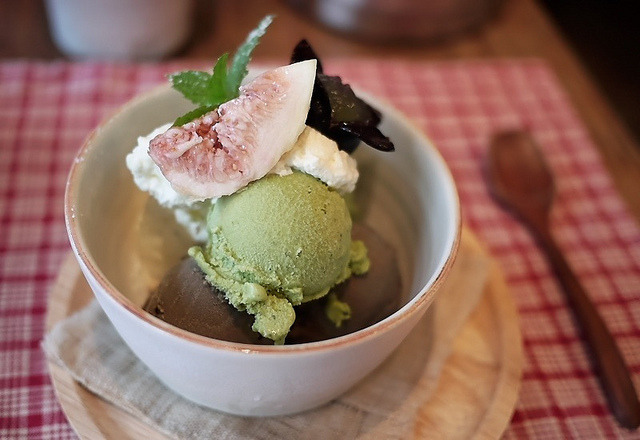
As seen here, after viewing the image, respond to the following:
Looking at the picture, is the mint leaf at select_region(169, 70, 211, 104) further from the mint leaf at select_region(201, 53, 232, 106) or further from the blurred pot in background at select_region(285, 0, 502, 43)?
the blurred pot in background at select_region(285, 0, 502, 43)

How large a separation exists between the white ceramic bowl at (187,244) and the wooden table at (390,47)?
73 centimetres

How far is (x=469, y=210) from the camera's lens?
3.85ft

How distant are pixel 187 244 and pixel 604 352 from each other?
66cm

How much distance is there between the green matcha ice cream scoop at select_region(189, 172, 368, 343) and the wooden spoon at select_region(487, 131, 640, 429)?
0.46 m

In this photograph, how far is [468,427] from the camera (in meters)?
0.79

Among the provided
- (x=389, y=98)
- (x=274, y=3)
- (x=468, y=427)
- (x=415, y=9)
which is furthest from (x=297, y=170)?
(x=274, y=3)

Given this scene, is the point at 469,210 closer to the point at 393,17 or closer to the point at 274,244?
the point at 274,244

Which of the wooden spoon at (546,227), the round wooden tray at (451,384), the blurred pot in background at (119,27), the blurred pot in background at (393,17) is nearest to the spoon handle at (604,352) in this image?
the wooden spoon at (546,227)

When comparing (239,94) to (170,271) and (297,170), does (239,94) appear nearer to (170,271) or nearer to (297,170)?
(297,170)

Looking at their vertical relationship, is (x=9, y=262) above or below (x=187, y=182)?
below

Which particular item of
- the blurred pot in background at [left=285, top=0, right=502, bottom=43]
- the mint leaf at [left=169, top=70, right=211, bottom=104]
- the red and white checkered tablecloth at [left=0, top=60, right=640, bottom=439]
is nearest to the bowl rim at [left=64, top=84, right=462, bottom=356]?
the mint leaf at [left=169, top=70, right=211, bottom=104]

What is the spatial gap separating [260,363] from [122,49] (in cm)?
110

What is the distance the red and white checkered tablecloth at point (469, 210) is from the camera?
86 cm

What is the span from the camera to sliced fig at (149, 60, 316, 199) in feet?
2.37
